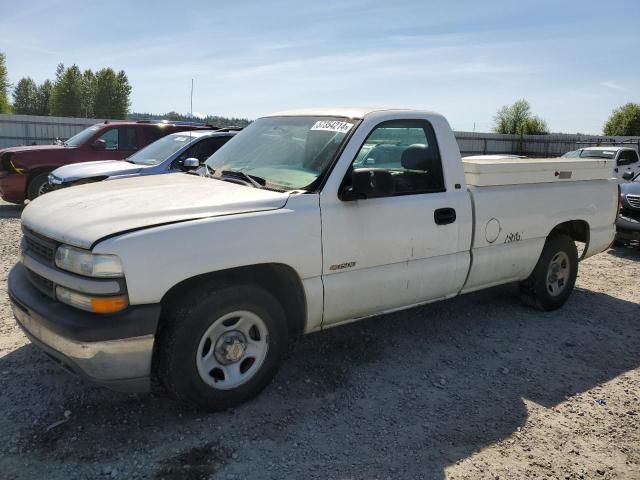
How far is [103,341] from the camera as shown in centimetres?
283

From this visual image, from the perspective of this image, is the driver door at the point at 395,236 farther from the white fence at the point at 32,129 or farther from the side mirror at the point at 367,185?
the white fence at the point at 32,129

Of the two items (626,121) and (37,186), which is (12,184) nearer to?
(37,186)

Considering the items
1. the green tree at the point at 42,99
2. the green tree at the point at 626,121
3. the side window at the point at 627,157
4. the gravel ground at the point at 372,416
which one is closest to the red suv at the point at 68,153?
the gravel ground at the point at 372,416

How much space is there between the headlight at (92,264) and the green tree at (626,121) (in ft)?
137

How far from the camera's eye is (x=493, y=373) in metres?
4.16

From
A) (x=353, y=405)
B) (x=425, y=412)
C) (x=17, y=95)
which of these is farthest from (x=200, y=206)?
(x=17, y=95)

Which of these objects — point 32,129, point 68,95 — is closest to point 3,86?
point 68,95

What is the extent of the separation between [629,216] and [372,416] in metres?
7.20

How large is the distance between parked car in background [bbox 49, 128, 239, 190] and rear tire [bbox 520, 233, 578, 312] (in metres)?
5.10

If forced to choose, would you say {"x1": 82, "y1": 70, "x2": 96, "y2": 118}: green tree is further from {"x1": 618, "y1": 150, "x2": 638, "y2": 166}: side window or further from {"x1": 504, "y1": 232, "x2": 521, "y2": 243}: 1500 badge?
{"x1": 504, "y1": 232, "x2": 521, "y2": 243}: 1500 badge

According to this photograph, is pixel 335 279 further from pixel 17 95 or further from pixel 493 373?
pixel 17 95

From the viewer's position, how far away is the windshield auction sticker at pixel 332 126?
389cm

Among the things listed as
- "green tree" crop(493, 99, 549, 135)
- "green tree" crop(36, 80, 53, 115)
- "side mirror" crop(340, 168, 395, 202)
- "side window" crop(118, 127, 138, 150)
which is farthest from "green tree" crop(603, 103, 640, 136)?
"green tree" crop(36, 80, 53, 115)

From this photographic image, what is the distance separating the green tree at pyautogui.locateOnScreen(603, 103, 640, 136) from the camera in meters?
37.6
